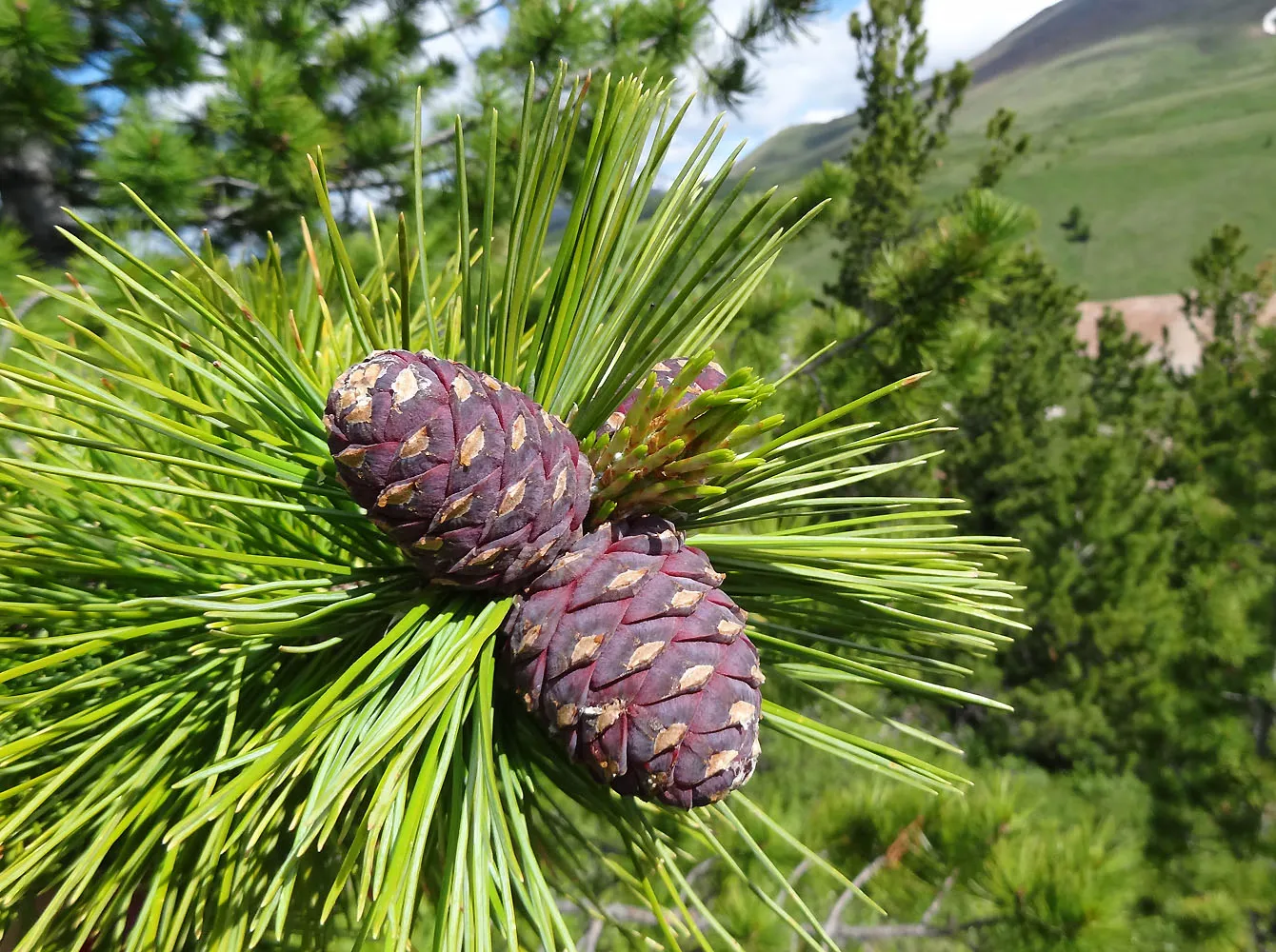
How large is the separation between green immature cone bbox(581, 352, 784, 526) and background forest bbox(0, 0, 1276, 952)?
95 mm

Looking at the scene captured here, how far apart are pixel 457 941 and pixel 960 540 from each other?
1.56 ft

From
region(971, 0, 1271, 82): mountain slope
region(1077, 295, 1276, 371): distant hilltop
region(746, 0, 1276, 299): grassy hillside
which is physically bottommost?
region(1077, 295, 1276, 371): distant hilltop

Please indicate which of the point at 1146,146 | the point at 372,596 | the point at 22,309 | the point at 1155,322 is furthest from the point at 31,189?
the point at 1146,146

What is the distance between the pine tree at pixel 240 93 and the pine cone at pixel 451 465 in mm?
1749

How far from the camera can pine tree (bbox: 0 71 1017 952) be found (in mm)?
428

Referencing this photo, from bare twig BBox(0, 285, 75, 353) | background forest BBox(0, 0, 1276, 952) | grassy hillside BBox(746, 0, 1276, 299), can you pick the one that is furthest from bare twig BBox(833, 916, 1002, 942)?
grassy hillside BBox(746, 0, 1276, 299)

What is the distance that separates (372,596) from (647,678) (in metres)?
0.20

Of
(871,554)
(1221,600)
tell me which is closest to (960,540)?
(871,554)

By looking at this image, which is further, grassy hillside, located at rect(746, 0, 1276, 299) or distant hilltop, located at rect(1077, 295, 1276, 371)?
grassy hillside, located at rect(746, 0, 1276, 299)

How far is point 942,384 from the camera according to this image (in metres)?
1.58

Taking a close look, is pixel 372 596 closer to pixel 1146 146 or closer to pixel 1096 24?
pixel 1146 146

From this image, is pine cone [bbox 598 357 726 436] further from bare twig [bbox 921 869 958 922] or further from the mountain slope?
the mountain slope

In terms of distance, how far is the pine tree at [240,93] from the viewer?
179 centimetres

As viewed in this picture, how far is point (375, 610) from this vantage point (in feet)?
1.73
